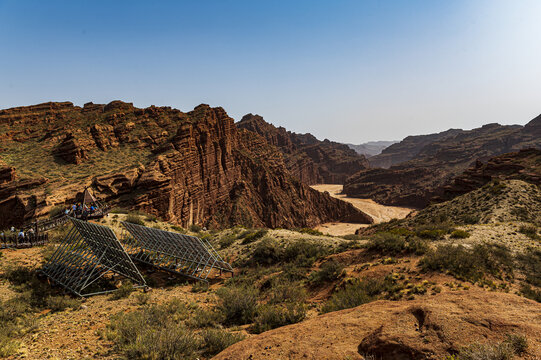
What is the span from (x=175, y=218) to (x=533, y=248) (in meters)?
37.2

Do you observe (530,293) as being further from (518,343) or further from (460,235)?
(518,343)

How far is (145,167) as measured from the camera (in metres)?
35.3

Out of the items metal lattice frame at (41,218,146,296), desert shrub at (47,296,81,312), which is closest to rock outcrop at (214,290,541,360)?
desert shrub at (47,296,81,312)

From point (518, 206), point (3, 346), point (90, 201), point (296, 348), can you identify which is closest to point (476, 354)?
point (296, 348)

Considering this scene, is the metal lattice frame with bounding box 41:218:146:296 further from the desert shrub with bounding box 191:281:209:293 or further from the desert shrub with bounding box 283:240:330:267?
the desert shrub with bounding box 283:240:330:267

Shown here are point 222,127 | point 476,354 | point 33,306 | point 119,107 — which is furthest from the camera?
point 222,127

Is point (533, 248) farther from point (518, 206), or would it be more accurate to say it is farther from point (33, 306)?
point (33, 306)

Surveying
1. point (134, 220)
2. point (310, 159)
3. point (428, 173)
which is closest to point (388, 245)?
point (134, 220)

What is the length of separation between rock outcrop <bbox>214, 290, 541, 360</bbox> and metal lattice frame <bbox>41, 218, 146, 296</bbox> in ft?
36.0

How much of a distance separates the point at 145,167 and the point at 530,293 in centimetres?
3867

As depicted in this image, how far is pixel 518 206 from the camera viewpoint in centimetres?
2620

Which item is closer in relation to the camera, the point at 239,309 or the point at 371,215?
the point at 239,309

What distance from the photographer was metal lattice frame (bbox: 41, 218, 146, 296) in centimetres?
1364

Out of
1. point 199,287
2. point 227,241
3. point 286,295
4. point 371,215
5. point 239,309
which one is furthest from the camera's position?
point 371,215
